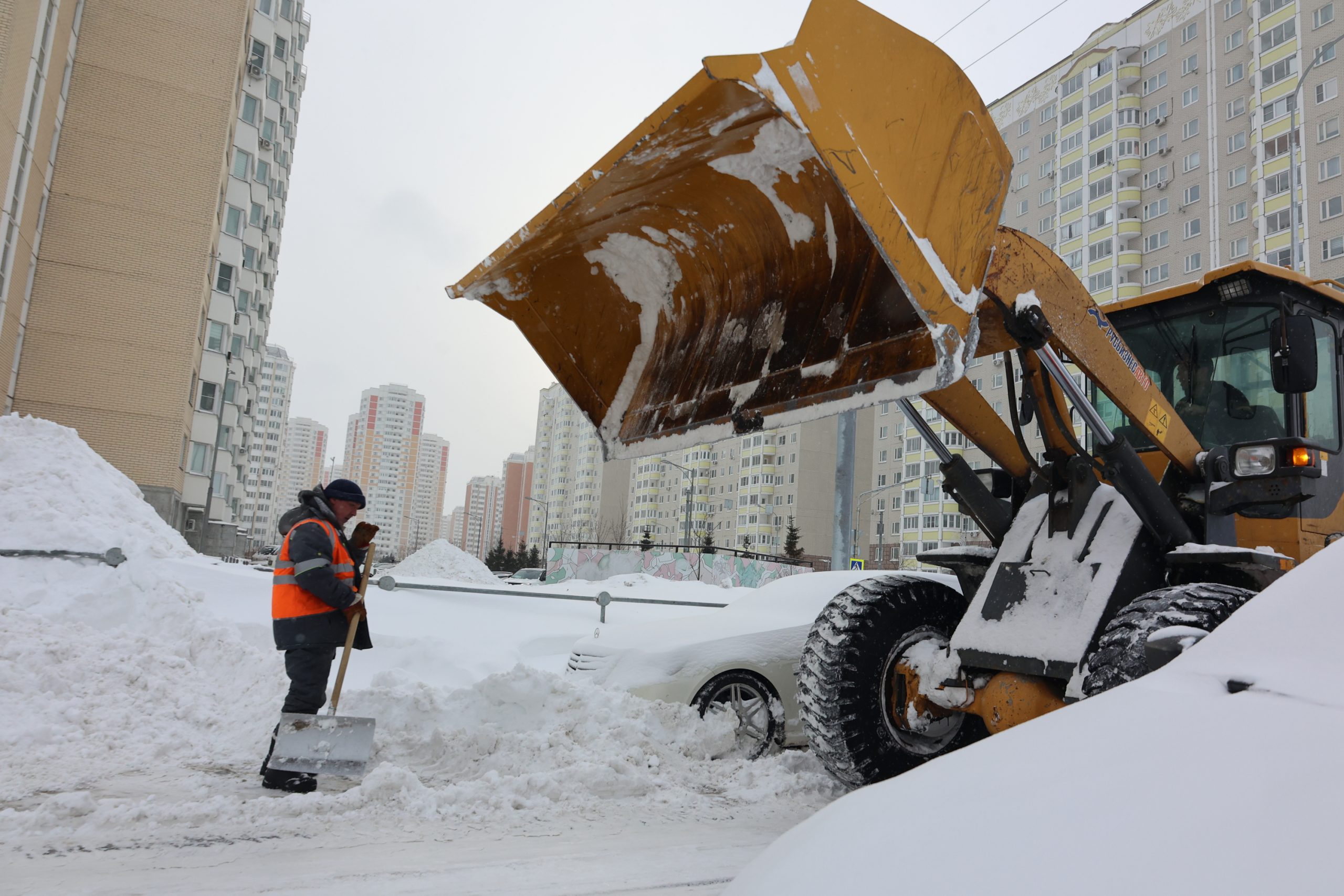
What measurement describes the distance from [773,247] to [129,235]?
30.3m

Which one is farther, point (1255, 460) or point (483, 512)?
point (483, 512)

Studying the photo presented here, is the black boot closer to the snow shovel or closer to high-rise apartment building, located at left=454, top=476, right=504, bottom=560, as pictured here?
the snow shovel

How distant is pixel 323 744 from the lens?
4621 millimetres

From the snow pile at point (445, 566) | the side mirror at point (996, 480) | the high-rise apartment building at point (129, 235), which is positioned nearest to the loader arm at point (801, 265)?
the side mirror at point (996, 480)

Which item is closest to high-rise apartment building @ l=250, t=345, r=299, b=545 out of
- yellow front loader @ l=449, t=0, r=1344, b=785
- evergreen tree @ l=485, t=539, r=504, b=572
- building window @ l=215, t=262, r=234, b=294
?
evergreen tree @ l=485, t=539, r=504, b=572

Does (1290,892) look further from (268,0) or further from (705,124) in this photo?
(268,0)

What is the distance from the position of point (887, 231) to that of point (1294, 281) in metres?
2.61

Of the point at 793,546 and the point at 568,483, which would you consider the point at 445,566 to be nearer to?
the point at 793,546

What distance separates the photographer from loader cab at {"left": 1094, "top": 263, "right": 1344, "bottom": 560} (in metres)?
4.07

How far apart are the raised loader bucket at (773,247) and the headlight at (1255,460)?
1.67 m

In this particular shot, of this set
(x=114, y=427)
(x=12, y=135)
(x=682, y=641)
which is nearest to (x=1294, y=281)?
(x=682, y=641)

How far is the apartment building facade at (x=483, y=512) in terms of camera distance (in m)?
153

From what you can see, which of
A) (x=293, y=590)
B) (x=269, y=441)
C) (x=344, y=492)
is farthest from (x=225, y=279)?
(x=269, y=441)

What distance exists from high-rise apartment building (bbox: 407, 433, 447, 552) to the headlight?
16343 centimetres
